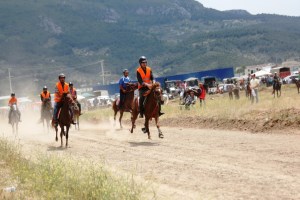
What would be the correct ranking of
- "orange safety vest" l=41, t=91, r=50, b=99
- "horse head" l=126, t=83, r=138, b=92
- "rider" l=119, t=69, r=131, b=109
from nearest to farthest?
"horse head" l=126, t=83, r=138, b=92, "rider" l=119, t=69, r=131, b=109, "orange safety vest" l=41, t=91, r=50, b=99

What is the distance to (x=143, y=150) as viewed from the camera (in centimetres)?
1569

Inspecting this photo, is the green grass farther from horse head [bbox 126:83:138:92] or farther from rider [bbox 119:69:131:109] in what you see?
rider [bbox 119:69:131:109]

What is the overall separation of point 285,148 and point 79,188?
6.73m

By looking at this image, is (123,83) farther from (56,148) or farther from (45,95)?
(56,148)

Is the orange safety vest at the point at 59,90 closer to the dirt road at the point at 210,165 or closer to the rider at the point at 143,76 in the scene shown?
the dirt road at the point at 210,165

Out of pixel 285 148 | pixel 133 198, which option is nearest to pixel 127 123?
pixel 285 148

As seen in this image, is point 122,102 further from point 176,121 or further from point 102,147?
point 102,147

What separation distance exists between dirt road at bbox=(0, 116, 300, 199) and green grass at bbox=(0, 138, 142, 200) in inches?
20.5

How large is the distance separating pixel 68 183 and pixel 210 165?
346 cm

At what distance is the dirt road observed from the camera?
29.6 feet

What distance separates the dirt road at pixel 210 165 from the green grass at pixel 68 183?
520 mm

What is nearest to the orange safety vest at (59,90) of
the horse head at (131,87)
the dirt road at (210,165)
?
the dirt road at (210,165)

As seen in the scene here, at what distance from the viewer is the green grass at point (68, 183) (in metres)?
8.31

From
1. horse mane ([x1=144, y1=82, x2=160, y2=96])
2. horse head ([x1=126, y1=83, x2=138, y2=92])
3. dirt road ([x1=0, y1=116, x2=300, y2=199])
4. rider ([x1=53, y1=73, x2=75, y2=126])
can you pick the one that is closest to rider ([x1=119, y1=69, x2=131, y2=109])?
horse head ([x1=126, y1=83, x2=138, y2=92])
